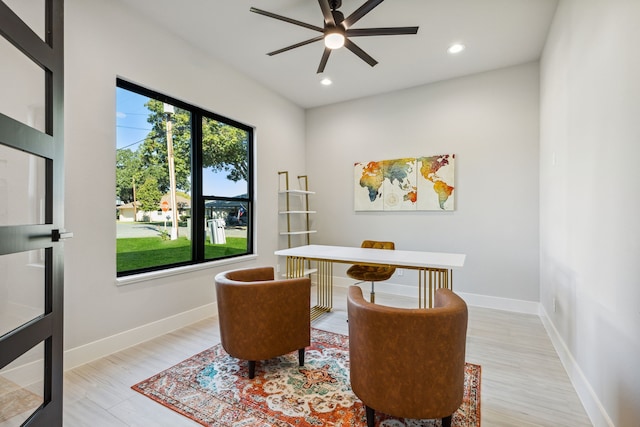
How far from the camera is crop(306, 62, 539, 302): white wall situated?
11.6ft

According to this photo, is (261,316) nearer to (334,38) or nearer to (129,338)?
(129,338)

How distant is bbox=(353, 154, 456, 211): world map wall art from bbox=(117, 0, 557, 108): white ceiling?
1119 millimetres

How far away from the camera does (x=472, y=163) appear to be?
12.5 feet

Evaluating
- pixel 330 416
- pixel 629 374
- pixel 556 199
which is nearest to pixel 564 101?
pixel 556 199

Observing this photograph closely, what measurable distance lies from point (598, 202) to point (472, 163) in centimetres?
228

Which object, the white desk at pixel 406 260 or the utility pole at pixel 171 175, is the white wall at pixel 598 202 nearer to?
the white desk at pixel 406 260

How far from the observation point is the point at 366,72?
3.77 metres

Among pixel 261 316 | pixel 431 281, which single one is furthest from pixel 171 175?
pixel 431 281

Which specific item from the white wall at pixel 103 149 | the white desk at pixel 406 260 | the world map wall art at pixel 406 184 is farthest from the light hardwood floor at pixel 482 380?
the world map wall art at pixel 406 184

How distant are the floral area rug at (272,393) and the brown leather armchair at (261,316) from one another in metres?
0.18

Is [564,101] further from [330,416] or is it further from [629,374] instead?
[330,416]

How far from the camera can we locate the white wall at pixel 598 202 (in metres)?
1.30

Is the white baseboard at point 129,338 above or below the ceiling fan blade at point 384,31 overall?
below

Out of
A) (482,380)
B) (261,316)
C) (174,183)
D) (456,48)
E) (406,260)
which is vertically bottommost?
(482,380)
